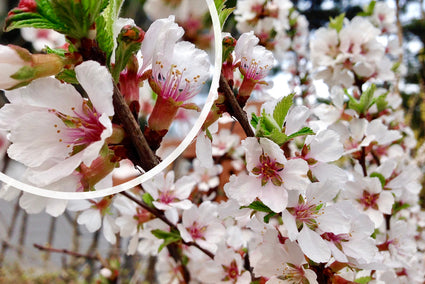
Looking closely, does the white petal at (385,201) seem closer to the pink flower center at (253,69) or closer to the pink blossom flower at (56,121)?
the pink flower center at (253,69)

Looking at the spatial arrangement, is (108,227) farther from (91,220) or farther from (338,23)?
(338,23)

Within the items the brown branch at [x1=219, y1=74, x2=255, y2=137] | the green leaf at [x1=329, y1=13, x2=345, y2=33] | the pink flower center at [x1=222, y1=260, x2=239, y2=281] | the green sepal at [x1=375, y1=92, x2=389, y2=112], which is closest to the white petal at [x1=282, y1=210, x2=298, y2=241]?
the brown branch at [x1=219, y1=74, x2=255, y2=137]

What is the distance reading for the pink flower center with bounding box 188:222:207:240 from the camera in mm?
779

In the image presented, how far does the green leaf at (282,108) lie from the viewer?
1.45ft

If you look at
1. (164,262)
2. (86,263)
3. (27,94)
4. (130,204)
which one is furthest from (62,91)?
(86,263)

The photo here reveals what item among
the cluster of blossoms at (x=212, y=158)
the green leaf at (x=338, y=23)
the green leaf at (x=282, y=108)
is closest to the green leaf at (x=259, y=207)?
the cluster of blossoms at (x=212, y=158)

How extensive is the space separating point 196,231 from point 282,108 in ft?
1.40

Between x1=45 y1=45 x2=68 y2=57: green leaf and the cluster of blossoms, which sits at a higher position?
x1=45 y1=45 x2=68 y2=57: green leaf

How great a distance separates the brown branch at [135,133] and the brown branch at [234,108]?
116 millimetres

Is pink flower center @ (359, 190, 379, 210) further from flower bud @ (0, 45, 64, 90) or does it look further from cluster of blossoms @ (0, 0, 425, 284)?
flower bud @ (0, 45, 64, 90)

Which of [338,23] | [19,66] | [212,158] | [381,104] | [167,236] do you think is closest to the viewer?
[19,66]

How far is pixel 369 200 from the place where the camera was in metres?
0.76

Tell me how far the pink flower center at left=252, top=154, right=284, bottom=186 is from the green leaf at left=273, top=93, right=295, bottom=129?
2.0 inches

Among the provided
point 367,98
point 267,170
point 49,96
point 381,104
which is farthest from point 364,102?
point 49,96
